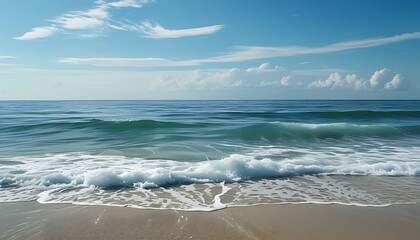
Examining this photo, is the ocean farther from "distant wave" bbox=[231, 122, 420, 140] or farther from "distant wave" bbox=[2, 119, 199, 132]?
"distant wave" bbox=[2, 119, 199, 132]

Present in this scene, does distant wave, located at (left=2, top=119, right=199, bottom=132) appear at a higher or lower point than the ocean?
higher

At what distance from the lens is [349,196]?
609cm

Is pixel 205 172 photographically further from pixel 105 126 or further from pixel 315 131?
pixel 105 126

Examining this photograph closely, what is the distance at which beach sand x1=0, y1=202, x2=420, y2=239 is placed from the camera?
430 cm

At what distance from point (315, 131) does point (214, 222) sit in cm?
1490

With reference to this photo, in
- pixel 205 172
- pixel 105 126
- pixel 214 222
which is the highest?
pixel 105 126

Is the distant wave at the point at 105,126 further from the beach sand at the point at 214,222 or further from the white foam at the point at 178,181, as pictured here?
the beach sand at the point at 214,222

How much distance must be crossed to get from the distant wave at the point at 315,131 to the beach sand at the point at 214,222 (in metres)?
10.7

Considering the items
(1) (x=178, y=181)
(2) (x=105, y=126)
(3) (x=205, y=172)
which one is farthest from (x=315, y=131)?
(2) (x=105, y=126)

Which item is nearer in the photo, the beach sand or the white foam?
the beach sand

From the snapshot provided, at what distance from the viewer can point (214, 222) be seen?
15.5 feet

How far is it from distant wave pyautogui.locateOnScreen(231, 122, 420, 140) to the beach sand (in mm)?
10730

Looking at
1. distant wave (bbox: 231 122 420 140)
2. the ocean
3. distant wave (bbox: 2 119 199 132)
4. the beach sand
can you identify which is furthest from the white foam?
distant wave (bbox: 2 119 199 132)

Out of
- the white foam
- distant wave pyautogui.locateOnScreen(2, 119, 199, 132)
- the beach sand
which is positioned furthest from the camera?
distant wave pyautogui.locateOnScreen(2, 119, 199, 132)
